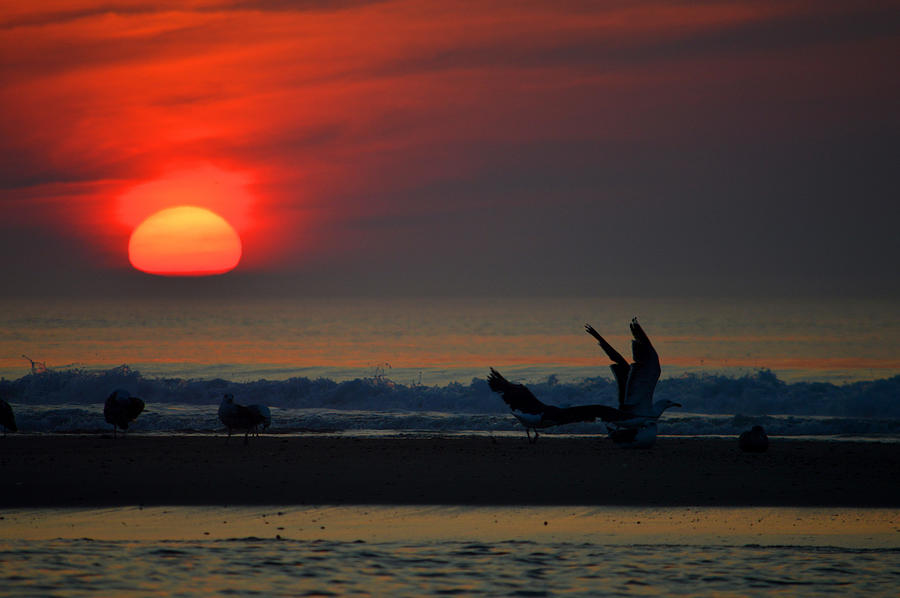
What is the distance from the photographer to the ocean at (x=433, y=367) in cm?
2655

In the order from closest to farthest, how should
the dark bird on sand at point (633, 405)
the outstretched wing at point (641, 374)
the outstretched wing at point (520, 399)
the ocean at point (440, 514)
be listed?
the ocean at point (440, 514)
the outstretched wing at point (641, 374)
the dark bird on sand at point (633, 405)
the outstretched wing at point (520, 399)

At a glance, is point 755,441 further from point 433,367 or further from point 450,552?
point 433,367

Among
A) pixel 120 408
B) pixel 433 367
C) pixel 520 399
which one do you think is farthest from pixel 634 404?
pixel 433 367

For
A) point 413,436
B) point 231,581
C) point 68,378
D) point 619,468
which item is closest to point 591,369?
point 68,378

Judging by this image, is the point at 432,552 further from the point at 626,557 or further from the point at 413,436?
the point at 413,436

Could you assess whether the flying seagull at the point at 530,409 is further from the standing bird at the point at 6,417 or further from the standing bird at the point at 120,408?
the standing bird at the point at 6,417

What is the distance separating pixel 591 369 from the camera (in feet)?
164

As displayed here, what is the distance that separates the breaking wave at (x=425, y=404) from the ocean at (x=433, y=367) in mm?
69

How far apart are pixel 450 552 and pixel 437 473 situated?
18.7 ft

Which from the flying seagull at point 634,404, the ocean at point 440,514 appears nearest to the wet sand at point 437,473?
the flying seagull at point 634,404

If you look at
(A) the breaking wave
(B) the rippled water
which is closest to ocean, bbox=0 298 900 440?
(A) the breaking wave

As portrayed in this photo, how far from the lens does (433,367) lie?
5222 cm

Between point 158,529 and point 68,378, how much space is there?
25309 millimetres

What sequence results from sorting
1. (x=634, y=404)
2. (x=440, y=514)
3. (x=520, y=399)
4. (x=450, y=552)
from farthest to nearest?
(x=520, y=399)
(x=634, y=404)
(x=440, y=514)
(x=450, y=552)
